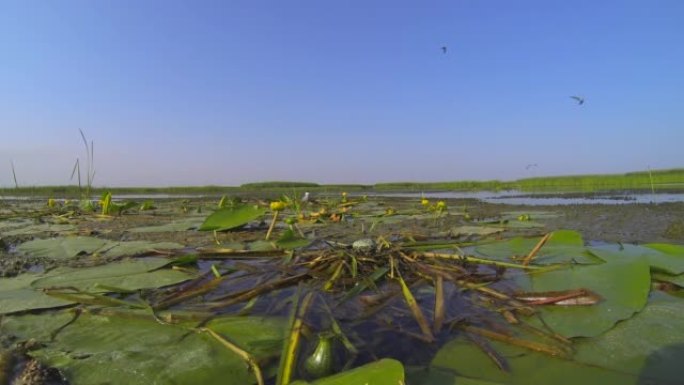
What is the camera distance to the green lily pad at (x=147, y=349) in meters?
1.48

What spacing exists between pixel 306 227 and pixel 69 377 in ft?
14.2

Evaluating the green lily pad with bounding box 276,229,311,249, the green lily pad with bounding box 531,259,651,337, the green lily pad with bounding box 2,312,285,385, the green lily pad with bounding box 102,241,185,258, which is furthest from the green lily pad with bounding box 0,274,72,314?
the green lily pad with bounding box 531,259,651,337

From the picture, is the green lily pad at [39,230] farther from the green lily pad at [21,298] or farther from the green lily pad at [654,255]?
the green lily pad at [654,255]

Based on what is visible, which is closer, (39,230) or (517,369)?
(517,369)

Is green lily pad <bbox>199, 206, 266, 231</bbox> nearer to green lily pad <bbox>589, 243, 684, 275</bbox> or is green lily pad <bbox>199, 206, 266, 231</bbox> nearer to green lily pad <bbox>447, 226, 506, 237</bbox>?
green lily pad <bbox>447, 226, 506, 237</bbox>

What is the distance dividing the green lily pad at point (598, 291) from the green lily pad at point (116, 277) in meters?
2.21

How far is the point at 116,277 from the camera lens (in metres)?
2.80

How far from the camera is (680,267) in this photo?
2711 millimetres

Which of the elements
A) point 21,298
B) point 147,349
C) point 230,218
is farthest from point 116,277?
point 230,218

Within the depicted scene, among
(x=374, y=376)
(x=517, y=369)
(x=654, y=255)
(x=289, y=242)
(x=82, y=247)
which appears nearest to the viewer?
(x=374, y=376)

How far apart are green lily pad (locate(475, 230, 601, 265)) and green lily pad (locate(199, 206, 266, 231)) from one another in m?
2.22

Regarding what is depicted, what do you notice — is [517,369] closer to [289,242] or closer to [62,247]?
[289,242]

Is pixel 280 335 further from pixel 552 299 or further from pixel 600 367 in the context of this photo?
pixel 552 299

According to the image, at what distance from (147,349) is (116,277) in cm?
132
